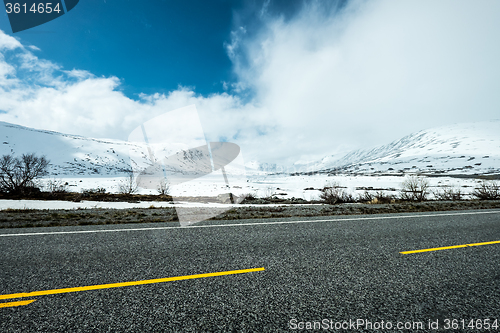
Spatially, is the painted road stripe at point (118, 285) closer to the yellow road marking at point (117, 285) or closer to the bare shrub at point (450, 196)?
the yellow road marking at point (117, 285)

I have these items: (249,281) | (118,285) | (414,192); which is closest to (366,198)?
(414,192)

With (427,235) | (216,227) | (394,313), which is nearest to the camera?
(394,313)

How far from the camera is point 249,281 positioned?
3648 millimetres

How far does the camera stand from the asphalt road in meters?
2.73

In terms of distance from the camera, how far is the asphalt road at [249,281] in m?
2.73

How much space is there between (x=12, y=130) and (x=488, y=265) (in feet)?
414

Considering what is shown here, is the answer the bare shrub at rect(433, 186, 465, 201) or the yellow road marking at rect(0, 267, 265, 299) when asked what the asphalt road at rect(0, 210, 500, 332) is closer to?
the yellow road marking at rect(0, 267, 265, 299)

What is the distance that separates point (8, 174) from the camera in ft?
52.7

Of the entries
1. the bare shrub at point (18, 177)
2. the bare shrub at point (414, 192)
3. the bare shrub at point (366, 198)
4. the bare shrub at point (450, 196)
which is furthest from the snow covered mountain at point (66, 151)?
the bare shrub at point (450, 196)

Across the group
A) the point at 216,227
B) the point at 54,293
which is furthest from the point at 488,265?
the point at 54,293

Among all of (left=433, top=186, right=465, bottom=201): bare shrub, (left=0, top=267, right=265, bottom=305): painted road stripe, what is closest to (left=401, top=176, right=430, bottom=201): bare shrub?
(left=433, top=186, right=465, bottom=201): bare shrub

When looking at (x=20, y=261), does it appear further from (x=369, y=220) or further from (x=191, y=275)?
(x=369, y=220)

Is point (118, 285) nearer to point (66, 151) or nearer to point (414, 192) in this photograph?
point (414, 192)

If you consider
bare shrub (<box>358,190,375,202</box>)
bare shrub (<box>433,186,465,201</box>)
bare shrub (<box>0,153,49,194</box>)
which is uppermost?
bare shrub (<box>0,153,49,194</box>)
